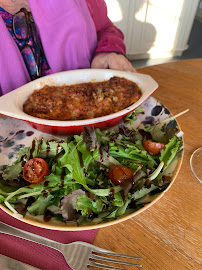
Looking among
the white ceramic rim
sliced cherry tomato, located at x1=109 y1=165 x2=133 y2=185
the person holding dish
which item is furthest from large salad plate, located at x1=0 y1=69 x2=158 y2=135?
sliced cherry tomato, located at x1=109 y1=165 x2=133 y2=185

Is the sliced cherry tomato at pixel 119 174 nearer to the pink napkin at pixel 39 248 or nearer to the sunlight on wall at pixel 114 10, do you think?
the pink napkin at pixel 39 248

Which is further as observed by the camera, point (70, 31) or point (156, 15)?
point (156, 15)

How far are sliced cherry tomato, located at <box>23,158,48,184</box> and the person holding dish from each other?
1.88ft

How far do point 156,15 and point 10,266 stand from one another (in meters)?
3.27

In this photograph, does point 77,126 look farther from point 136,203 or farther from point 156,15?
point 156,15

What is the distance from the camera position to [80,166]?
2.24ft

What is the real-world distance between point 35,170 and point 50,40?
0.75m

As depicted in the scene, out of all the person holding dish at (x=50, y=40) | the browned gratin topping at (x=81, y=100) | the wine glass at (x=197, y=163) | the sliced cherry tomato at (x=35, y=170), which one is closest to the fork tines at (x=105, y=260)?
the sliced cherry tomato at (x=35, y=170)

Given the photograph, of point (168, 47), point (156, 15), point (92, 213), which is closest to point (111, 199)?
point (92, 213)

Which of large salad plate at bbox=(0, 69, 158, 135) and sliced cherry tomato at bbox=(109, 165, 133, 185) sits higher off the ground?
large salad plate at bbox=(0, 69, 158, 135)

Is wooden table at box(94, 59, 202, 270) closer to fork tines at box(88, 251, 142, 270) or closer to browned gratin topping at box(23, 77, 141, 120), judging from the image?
fork tines at box(88, 251, 142, 270)

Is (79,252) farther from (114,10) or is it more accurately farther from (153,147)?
(114,10)

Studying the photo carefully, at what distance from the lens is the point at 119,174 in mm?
691

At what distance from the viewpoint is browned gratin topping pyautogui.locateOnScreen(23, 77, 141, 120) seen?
0.98 metres
